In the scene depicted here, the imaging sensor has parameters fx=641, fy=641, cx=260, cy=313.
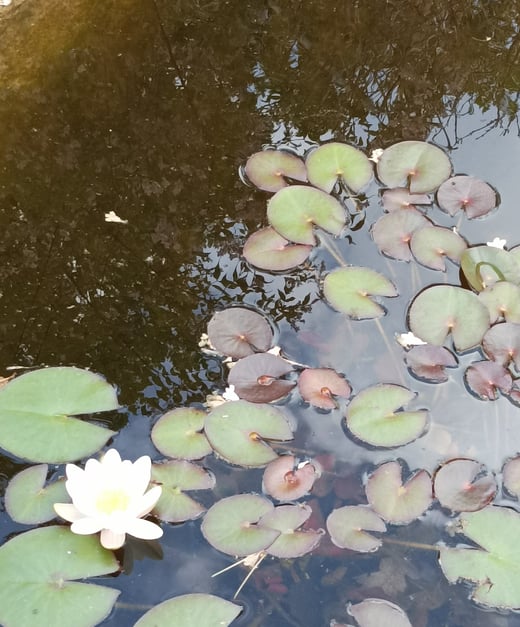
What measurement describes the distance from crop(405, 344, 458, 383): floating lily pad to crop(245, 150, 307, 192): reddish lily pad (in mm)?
783

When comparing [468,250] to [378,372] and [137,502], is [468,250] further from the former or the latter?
[137,502]

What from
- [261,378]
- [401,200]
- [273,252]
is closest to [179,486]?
[261,378]

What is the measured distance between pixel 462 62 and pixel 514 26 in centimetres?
40

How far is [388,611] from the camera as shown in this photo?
1.49 meters

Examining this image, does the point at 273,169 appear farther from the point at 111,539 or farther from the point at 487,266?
the point at 111,539

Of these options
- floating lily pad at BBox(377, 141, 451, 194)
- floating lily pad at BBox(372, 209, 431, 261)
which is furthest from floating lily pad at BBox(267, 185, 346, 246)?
floating lily pad at BBox(377, 141, 451, 194)

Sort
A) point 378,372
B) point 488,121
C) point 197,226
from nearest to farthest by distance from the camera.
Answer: point 378,372
point 197,226
point 488,121

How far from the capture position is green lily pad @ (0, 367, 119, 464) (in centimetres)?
168

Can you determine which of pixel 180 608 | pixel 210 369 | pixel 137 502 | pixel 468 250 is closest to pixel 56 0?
pixel 210 369

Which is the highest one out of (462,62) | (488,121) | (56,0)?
A: (56,0)

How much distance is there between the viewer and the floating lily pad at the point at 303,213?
2.15m

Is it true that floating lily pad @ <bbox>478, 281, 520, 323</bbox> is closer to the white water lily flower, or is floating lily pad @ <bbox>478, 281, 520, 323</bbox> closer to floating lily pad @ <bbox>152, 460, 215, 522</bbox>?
floating lily pad @ <bbox>152, 460, 215, 522</bbox>

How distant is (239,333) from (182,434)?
1.18ft

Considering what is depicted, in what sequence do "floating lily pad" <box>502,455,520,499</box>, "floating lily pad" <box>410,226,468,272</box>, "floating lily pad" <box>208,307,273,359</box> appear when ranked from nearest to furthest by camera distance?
"floating lily pad" <box>502,455,520,499</box>, "floating lily pad" <box>208,307,273,359</box>, "floating lily pad" <box>410,226,468,272</box>
